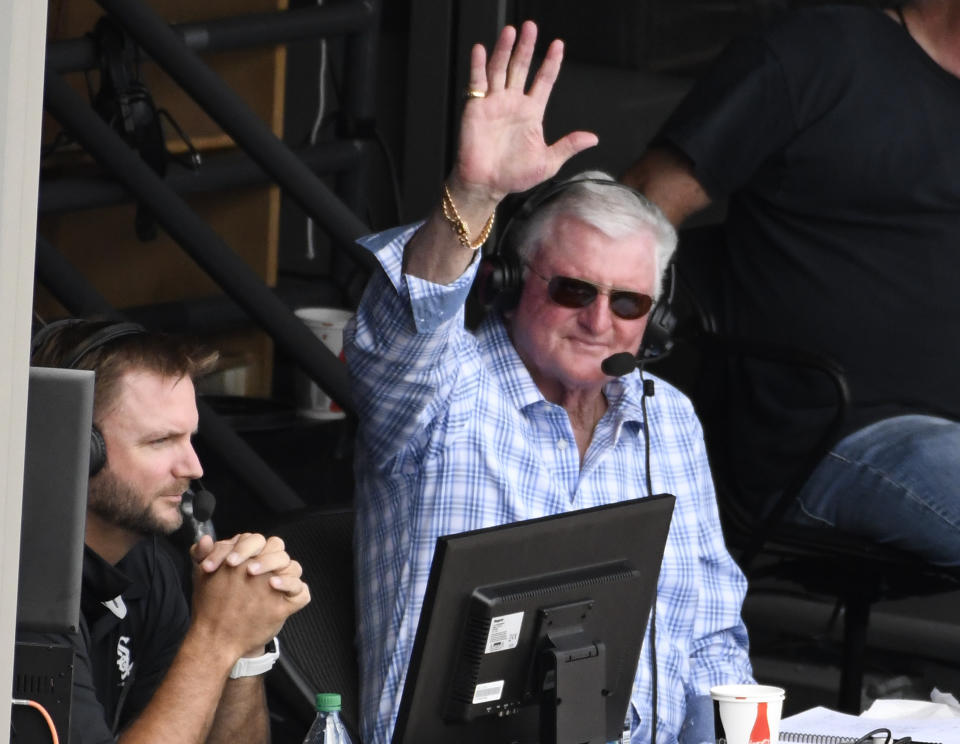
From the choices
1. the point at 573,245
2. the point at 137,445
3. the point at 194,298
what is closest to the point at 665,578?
the point at 573,245

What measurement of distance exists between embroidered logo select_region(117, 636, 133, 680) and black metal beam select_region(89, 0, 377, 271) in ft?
3.90

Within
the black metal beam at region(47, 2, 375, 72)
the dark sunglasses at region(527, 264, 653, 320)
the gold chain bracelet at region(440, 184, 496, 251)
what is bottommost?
the dark sunglasses at region(527, 264, 653, 320)

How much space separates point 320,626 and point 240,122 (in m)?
1.28

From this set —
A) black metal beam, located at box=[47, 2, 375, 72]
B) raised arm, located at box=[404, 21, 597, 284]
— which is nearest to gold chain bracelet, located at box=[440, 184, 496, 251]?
raised arm, located at box=[404, 21, 597, 284]

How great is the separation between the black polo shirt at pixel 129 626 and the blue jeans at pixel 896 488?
1254 mm

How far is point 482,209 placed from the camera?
1.98 m

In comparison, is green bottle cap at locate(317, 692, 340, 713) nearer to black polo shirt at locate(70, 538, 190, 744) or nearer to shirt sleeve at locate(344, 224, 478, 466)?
black polo shirt at locate(70, 538, 190, 744)

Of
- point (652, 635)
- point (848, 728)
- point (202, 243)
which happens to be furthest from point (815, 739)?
point (202, 243)

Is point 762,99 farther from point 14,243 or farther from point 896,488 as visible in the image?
point 14,243

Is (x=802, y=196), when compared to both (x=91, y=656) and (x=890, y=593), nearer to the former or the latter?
(x=890, y=593)

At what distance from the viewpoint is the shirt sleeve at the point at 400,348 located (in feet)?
6.56

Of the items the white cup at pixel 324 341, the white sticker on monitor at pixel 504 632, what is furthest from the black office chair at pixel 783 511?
the white sticker on monitor at pixel 504 632

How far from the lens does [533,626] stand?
1.57m

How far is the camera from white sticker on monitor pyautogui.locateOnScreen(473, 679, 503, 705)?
1.54 m
